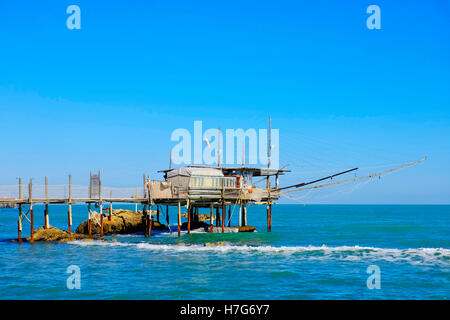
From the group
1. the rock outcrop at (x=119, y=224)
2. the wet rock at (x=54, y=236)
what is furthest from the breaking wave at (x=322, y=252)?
the rock outcrop at (x=119, y=224)

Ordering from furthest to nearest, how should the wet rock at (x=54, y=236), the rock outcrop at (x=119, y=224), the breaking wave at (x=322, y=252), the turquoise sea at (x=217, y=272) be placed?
1. the rock outcrop at (x=119, y=224)
2. the wet rock at (x=54, y=236)
3. the breaking wave at (x=322, y=252)
4. the turquoise sea at (x=217, y=272)

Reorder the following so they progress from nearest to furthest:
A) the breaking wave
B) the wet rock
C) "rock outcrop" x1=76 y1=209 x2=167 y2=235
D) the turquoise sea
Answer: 1. the turquoise sea
2. the breaking wave
3. the wet rock
4. "rock outcrop" x1=76 y1=209 x2=167 y2=235

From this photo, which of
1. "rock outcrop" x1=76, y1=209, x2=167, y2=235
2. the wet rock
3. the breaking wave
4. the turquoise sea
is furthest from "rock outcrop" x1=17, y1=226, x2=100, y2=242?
"rock outcrop" x1=76, y1=209, x2=167, y2=235

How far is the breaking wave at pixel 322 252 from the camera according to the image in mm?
32875

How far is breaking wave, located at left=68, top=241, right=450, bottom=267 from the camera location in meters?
32.9

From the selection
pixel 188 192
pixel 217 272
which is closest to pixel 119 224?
pixel 188 192

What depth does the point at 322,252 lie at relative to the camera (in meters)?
36.5

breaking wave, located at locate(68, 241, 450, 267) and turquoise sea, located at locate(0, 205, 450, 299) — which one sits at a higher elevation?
turquoise sea, located at locate(0, 205, 450, 299)

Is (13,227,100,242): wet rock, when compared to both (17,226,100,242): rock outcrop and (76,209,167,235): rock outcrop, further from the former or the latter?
(76,209,167,235): rock outcrop

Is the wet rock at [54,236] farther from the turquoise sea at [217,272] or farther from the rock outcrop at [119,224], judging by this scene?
the rock outcrop at [119,224]

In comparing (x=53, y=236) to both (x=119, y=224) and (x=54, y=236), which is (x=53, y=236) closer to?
(x=54, y=236)

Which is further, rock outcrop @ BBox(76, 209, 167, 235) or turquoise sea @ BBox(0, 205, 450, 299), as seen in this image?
rock outcrop @ BBox(76, 209, 167, 235)
